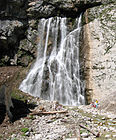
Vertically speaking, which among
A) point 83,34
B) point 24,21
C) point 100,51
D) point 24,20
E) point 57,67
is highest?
point 24,20

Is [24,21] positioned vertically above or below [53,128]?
above

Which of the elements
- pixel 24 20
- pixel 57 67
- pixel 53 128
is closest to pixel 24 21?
pixel 24 20

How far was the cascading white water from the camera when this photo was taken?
17.3 metres

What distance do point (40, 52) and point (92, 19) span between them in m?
8.48

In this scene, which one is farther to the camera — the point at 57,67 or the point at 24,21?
the point at 24,21

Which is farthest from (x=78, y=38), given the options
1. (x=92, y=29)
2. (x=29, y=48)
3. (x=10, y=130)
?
(x=10, y=130)

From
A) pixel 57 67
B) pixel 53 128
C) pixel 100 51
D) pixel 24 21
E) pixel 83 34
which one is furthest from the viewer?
pixel 24 21

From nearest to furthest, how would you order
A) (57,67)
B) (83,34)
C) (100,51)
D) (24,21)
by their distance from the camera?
(100,51), (57,67), (83,34), (24,21)

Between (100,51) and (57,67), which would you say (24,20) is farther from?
(100,51)

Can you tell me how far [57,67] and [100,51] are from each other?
5371 millimetres

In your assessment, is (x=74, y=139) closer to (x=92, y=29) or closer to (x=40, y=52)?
(x=92, y=29)

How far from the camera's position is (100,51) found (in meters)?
17.7

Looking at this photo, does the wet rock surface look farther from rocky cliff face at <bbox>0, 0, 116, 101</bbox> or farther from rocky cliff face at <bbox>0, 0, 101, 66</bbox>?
rocky cliff face at <bbox>0, 0, 101, 66</bbox>

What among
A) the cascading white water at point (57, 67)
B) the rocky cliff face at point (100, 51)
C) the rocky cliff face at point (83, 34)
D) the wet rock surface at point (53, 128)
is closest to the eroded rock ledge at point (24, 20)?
the rocky cliff face at point (83, 34)
